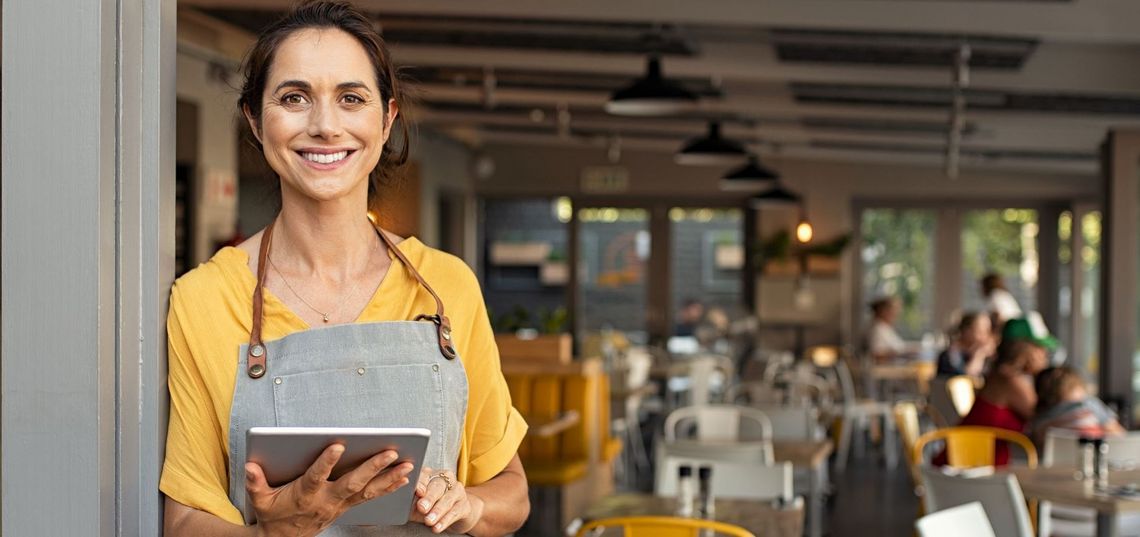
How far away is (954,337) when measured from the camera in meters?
12.2

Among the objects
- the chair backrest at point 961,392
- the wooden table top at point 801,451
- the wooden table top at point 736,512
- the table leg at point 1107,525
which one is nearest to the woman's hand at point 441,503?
the wooden table top at point 736,512

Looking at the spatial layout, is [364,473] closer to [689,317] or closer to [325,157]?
[325,157]

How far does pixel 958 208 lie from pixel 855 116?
5.39 meters

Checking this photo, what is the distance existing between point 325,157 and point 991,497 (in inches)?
151

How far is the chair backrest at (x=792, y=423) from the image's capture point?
26.2 ft

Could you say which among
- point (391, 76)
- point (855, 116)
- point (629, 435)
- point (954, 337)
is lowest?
point (629, 435)

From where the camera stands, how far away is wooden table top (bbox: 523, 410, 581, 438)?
734cm

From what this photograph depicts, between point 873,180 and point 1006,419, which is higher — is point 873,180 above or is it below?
above

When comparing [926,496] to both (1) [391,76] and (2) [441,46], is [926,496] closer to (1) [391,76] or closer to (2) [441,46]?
(1) [391,76]

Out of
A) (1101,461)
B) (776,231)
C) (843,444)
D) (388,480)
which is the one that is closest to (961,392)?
(843,444)

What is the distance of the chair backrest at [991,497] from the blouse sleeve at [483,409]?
3.39 meters

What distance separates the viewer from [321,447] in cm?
164

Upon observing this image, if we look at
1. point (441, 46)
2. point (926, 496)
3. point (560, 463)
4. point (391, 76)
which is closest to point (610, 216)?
point (441, 46)

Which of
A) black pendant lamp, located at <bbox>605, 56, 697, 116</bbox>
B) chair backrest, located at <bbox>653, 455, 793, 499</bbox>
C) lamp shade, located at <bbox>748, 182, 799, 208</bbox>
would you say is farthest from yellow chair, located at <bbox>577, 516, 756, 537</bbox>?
lamp shade, located at <bbox>748, 182, 799, 208</bbox>
